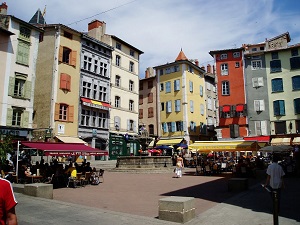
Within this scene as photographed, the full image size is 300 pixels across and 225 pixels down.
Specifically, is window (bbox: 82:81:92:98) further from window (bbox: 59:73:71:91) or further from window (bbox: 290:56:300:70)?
window (bbox: 290:56:300:70)

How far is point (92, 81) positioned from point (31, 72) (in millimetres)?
8586

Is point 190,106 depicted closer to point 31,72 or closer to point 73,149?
point 31,72

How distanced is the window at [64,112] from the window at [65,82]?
180 centimetres

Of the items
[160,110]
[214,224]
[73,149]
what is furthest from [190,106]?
[214,224]

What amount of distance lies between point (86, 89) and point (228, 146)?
20185 mm

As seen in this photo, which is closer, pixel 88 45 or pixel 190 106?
pixel 88 45

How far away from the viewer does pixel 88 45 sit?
3591cm

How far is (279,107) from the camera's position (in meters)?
35.9

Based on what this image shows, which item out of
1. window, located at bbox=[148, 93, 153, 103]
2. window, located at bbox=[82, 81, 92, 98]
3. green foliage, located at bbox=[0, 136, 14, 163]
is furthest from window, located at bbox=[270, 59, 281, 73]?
green foliage, located at bbox=[0, 136, 14, 163]

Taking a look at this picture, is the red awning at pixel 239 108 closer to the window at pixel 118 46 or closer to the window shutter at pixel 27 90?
the window at pixel 118 46

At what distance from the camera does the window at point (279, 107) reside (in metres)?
35.8

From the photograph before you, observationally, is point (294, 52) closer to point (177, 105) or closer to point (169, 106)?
point (177, 105)

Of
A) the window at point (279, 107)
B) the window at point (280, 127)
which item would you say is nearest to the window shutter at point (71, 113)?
the window at point (280, 127)

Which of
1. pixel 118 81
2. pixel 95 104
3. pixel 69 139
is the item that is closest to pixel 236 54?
pixel 118 81
